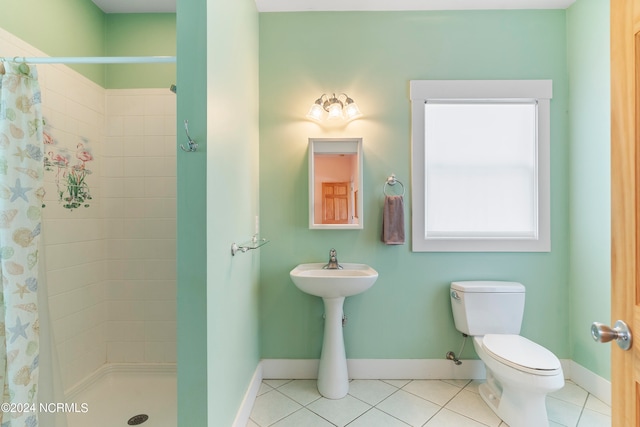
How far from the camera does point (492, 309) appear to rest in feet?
6.10

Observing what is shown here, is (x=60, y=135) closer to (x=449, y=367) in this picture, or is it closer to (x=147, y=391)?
(x=147, y=391)

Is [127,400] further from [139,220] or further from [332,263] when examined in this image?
[332,263]

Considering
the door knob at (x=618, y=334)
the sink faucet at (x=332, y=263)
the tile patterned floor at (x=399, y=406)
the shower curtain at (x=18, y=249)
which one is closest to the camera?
the door knob at (x=618, y=334)

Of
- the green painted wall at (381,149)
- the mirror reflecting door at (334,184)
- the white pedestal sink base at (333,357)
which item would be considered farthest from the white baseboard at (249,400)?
the mirror reflecting door at (334,184)

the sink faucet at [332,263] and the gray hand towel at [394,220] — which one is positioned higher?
the gray hand towel at [394,220]

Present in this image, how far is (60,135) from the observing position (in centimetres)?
166

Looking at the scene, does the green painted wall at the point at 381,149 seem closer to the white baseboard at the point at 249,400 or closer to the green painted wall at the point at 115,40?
the white baseboard at the point at 249,400

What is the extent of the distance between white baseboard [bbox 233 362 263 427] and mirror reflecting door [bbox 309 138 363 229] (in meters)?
1.07

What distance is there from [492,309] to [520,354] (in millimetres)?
354

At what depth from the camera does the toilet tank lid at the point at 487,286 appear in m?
1.87

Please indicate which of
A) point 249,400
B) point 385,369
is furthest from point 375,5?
point 249,400

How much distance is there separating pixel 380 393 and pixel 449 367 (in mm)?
563

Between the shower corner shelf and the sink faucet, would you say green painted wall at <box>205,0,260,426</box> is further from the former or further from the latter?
the sink faucet

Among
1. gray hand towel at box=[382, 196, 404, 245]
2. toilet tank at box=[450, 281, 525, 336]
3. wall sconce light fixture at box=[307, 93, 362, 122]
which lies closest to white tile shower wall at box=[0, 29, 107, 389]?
wall sconce light fixture at box=[307, 93, 362, 122]
